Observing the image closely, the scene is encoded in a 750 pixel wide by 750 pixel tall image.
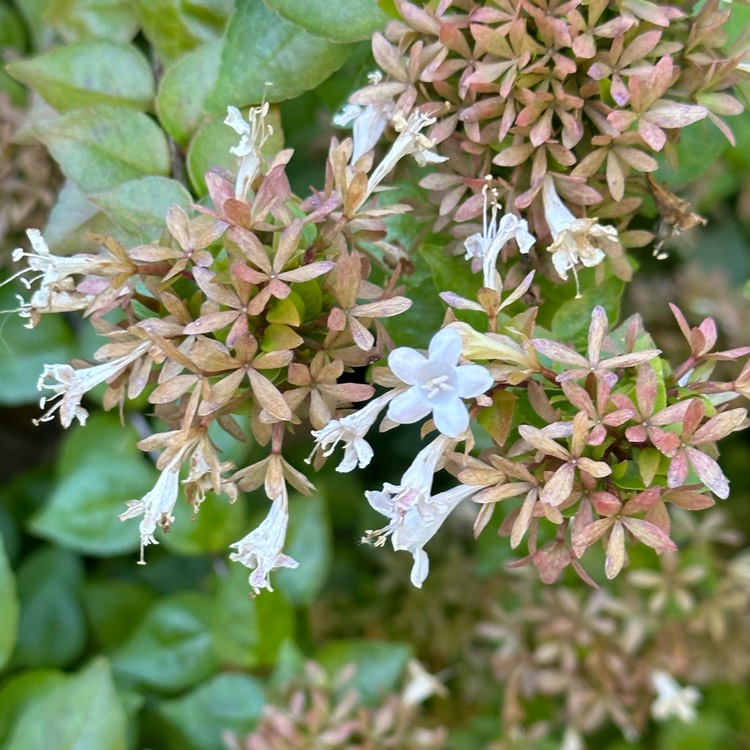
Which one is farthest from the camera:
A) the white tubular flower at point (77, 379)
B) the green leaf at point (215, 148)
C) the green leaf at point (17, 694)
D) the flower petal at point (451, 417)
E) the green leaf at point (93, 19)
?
the green leaf at point (17, 694)

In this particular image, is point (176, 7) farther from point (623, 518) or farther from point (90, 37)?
point (623, 518)

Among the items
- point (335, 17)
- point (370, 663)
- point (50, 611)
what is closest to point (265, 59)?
point (335, 17)

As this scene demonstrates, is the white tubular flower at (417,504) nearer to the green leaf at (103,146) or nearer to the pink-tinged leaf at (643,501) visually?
the pink-tinged leaf at (643,501)

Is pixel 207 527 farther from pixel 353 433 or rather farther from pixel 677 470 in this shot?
pixel 677 470

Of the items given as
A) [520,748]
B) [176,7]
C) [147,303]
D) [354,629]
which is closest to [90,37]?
[176,7]

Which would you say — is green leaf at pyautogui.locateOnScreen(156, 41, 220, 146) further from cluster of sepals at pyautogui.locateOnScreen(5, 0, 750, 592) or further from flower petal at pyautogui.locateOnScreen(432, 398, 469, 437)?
flower petal at pyautogui.locateOnScreen(432, 398, 469, 437)

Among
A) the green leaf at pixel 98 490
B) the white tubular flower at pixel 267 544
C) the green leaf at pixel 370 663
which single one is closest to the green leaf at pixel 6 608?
the green leaf at pixel 98 490
